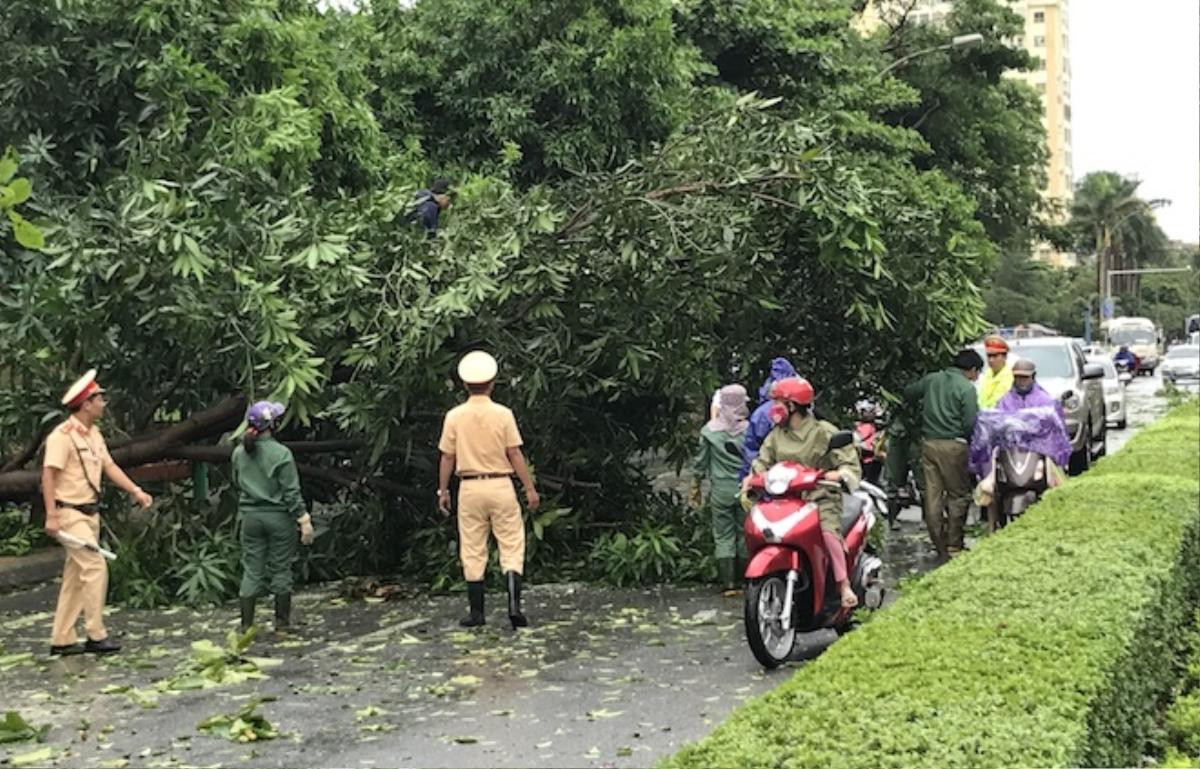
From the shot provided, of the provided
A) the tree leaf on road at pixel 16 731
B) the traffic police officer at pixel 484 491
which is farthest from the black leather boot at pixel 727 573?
the tree leaf on road at pixel 16 731

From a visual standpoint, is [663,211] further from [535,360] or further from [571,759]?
[571,759]

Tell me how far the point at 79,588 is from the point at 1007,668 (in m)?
5.93

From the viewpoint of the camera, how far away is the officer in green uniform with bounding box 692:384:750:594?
32.5ft

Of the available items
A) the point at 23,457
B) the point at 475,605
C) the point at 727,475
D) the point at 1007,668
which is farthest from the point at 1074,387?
the point at 1007,668

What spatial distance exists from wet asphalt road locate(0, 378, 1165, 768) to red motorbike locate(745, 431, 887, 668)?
251 millimetres

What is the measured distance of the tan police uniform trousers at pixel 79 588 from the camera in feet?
27.9

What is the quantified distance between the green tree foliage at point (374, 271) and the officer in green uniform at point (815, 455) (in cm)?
212

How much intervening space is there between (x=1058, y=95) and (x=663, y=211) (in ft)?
468

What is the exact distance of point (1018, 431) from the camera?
11.1 m

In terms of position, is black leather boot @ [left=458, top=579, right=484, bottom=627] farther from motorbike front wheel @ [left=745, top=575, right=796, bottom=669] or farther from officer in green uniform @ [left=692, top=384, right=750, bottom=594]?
motorbike front wheel @ [left=745, top=575, right=796, bottom=669]

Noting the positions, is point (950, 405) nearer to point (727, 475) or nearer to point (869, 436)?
point (869, 436)

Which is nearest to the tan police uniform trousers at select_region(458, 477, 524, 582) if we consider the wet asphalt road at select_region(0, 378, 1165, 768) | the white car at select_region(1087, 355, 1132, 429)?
the wet asphalt road at select_region(0, 378, 1165, 768)

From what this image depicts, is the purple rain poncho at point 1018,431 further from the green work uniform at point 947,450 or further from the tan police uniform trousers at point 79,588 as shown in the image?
the tan police uniform trousers at point 79,588

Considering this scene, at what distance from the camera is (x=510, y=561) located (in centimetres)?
908
